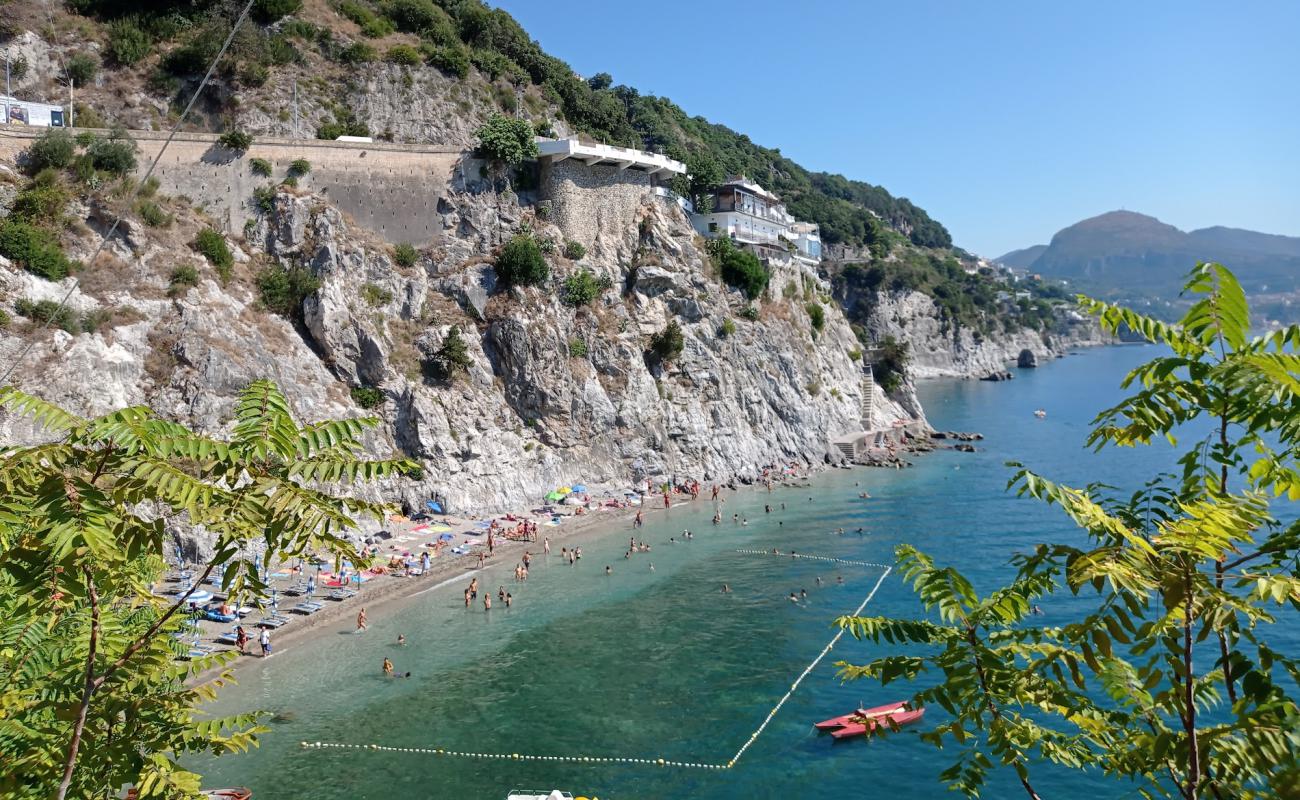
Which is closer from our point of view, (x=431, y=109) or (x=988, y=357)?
(x=431, y=109)

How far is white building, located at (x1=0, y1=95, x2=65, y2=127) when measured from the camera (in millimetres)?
38562

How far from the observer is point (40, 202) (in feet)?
112

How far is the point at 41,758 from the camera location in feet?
16.9

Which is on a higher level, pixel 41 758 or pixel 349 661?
pixel 41 758

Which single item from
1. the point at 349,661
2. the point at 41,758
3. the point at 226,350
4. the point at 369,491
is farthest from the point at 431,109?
the point at 41,758

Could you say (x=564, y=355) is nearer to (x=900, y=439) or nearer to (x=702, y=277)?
(x=702, y=277)

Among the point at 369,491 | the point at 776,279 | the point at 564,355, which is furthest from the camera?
the point at 776,279

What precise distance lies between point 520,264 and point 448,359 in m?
7.58

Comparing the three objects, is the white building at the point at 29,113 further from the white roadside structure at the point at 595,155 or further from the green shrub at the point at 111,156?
the white roadside structure at the point at 595,155

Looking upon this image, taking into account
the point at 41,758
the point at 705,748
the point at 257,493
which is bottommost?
the point at 705,748

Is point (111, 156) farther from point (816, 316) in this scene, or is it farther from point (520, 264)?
point (816, 316)

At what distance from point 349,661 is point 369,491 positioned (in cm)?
1293

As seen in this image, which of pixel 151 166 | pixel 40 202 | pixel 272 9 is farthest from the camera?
pixel 272 9

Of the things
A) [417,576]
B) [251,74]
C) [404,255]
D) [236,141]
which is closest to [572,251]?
[404,255]
